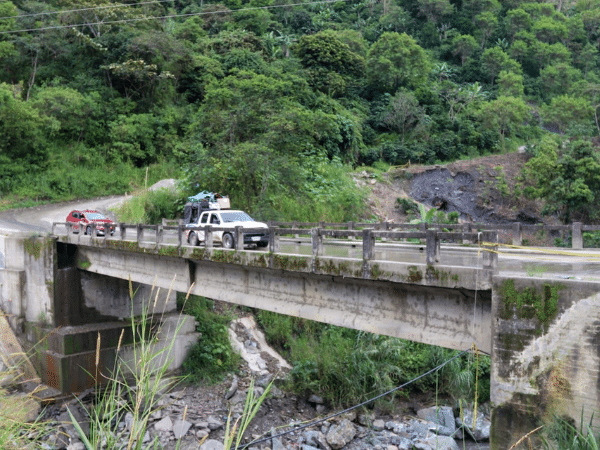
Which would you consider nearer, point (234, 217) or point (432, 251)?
point (432, 251)

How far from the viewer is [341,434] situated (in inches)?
578

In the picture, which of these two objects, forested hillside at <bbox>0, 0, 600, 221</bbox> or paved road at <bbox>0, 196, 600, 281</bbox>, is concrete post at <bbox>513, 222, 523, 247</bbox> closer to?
paved road at <bbox>0, 196, 600, 281</bbox>

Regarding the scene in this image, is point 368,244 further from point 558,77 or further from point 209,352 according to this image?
point 558,77

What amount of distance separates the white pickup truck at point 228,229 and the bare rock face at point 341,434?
19.4 ft

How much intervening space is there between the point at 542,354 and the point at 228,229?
776cm

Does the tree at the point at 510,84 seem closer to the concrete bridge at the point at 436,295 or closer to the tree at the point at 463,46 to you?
the tree at the point at 463,46

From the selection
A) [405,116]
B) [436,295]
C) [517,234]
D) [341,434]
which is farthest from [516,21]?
[436,295]

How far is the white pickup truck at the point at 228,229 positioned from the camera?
43.6 ft

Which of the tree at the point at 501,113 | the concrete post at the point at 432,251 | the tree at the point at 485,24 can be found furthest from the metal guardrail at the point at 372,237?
the tree at the point at 485,24

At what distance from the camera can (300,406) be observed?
674 inches

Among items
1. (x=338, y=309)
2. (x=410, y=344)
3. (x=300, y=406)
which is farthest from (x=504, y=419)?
(x=410, y=344)

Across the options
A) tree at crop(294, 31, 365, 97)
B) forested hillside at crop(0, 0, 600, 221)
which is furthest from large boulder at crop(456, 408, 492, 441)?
tree at crop(294, 31, 365, 97)

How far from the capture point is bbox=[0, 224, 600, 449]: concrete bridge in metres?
6.75

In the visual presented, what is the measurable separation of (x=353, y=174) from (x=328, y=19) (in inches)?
1640
